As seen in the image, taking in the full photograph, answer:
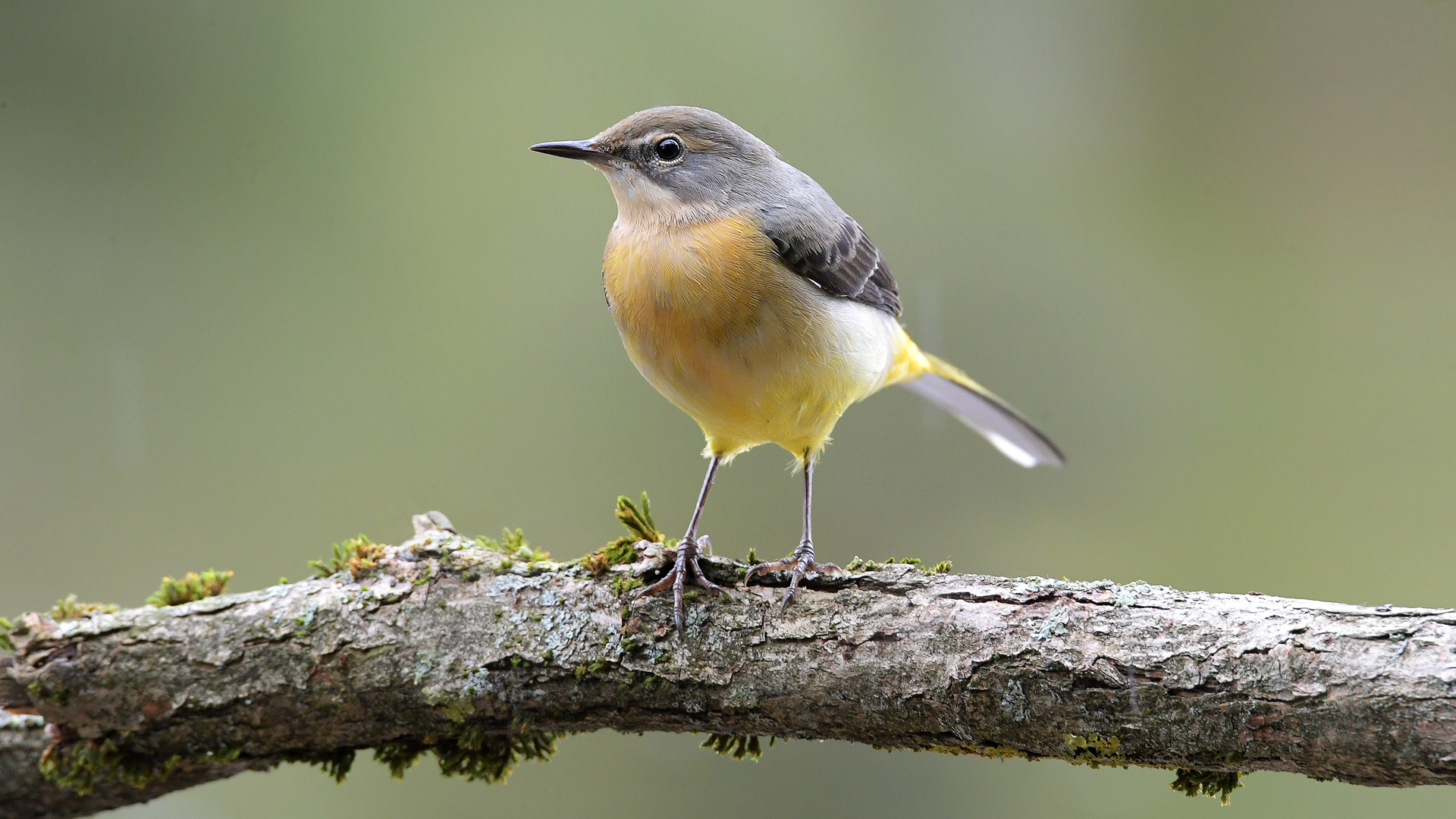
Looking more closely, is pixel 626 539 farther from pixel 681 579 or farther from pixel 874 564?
pixel 874 564

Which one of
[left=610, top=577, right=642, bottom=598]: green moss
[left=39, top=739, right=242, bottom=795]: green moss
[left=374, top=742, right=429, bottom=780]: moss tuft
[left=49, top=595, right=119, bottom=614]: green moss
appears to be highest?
[left=610, top=577, right=642, bottom=598]: green moss

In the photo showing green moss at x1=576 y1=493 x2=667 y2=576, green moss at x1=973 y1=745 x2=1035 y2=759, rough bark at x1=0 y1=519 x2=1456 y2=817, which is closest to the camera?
rough bark at x1=0 y1=519 x2=1456 y2=817

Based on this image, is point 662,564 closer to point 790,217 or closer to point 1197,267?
point 790,217

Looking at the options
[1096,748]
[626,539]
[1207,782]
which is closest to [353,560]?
[626,539]

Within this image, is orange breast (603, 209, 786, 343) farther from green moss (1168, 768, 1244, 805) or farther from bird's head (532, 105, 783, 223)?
green moss (1168, 768, 1244, 805)

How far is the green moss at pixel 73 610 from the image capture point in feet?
9.86

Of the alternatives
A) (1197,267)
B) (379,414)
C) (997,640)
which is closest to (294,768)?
(379,414)

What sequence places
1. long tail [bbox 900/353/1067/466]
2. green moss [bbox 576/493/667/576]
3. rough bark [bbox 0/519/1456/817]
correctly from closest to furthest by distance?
rough bark [bbox 0/519/1456/817]
green moss [bbox 576/493/667/576]
long tail [bbox 900/353/1067/466]

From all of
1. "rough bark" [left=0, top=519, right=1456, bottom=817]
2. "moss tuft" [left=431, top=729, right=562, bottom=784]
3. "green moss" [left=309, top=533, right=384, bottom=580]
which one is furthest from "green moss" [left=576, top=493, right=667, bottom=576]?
"green moss" [left=309, top=533, right=384, bottom=580]

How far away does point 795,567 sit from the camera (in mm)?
2904

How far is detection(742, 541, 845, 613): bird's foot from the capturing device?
9.30ft

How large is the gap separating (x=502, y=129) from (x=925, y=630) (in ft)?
15.5

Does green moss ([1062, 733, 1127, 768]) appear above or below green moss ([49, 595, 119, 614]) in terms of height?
above

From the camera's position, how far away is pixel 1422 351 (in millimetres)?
5848
